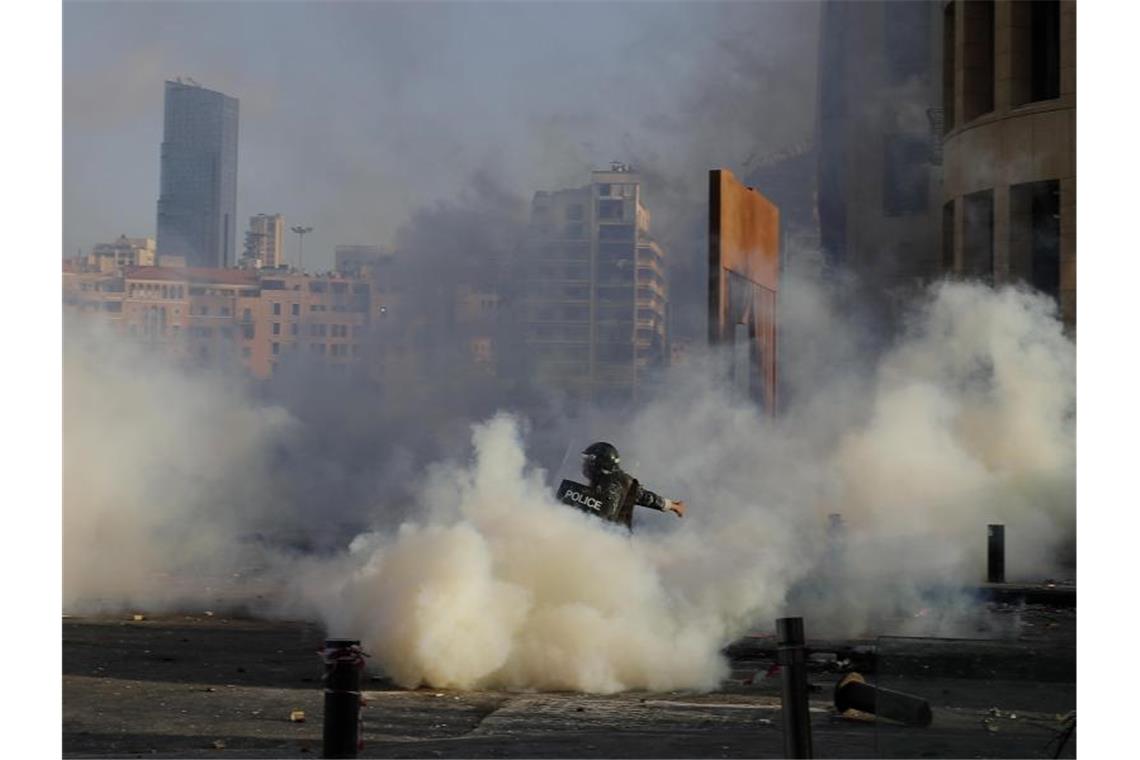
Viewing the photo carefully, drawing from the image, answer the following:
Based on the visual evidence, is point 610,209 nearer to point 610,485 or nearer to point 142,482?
point 142,482

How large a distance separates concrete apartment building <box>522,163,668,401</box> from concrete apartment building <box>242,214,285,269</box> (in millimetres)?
5873

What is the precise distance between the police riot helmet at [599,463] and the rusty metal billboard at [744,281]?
718cm

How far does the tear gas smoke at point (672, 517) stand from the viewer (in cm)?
863

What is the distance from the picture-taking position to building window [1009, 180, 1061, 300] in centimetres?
1997

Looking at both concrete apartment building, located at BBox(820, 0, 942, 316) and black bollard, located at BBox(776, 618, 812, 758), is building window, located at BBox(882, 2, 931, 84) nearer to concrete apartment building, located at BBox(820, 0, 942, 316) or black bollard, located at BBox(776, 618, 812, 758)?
concrete apartment building, located at BBox(820, 0, 942, 316)

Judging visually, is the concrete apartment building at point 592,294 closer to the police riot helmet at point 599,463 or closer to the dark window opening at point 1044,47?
the dark window opening at point 1044,47

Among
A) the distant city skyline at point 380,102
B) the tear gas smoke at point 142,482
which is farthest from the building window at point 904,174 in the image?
the tear gas smoke at point 142,482

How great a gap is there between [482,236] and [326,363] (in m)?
4.66

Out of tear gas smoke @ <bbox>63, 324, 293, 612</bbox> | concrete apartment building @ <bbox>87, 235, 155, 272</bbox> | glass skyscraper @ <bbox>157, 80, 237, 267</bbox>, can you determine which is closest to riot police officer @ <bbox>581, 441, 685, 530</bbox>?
tear gas smoke @ <bbox>63, 324, 293, 612</bbox>

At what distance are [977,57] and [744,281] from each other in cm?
596

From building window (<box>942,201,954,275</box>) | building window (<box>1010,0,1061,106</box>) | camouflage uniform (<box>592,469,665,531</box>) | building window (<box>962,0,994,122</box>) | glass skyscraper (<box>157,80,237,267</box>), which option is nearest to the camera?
camouflage uniform (<box>592,469,665,531</box>)

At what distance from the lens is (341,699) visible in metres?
5.92

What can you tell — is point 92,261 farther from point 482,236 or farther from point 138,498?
point 482,236
